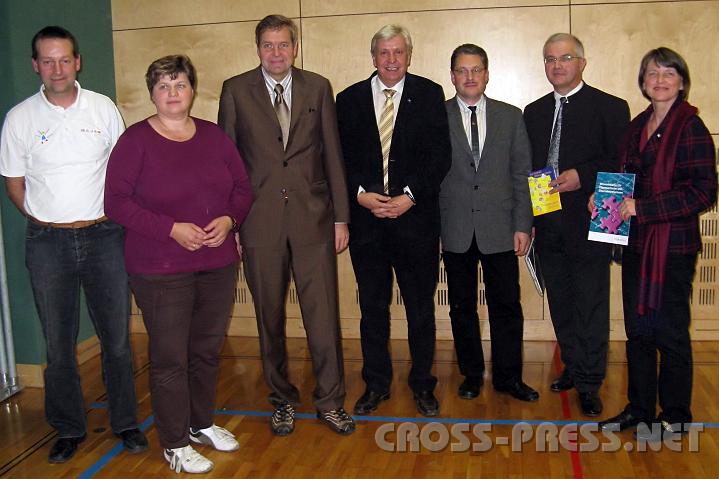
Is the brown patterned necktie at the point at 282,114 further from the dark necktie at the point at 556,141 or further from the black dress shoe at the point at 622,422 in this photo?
the black dress shoe at the point at 622,422

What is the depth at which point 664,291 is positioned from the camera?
3117 millimetres

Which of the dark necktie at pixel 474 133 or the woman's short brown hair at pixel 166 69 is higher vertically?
the woman's short brown hair at pixel 166 69

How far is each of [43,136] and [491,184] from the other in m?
2.17

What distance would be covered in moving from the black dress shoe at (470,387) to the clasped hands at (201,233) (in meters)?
1.65

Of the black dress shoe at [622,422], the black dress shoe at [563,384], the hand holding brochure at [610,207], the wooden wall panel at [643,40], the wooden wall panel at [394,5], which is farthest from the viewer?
the wooden wall panel at [394,5]

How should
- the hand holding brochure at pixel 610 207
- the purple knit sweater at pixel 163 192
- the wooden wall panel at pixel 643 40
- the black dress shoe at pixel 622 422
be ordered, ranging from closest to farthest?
the purple knit sweater at pixel 163 192 → the hand holding brochure at pixel 610 207 → the black dress shoe at pixel 622 422 → the wooden wall panel at pixel 643 40

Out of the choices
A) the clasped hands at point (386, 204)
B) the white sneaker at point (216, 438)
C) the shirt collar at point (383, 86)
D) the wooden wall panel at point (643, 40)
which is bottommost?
the white sneaker at point (216, 438)

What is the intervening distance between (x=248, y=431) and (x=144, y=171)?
1.42 m

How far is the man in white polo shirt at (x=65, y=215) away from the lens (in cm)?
316

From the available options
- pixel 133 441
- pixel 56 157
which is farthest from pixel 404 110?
pixel 133 441

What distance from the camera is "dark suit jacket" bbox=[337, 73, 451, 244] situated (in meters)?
3.48

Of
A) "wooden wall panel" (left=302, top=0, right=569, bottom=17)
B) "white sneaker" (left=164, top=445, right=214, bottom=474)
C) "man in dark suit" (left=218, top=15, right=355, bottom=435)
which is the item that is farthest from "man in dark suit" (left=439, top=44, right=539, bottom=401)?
"white sneaker" (left=164, top=445, right=214, bottom=474)

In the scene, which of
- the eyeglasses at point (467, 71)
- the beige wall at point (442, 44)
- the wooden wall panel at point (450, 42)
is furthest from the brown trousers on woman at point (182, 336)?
the wooden wall panel at point (450, 42)

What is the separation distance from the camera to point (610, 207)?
3295 millimetres
